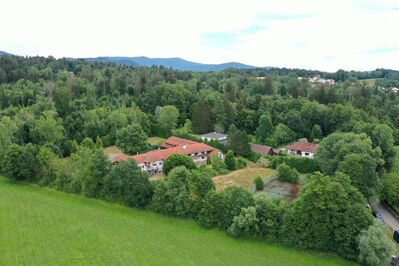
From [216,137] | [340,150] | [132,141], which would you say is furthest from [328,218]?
[216,137]

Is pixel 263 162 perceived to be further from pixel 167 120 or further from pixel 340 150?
pixel 167 120

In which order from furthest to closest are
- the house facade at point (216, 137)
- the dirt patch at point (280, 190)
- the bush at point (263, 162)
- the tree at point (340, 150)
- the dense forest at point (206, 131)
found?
the house facade at point (216, 137) < the bush at point (263, 162) < the tree at point (340, 150) < the dirt patch at point (280, 190) < the dense forest at point (206, 131)

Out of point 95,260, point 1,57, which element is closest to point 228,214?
point 95,260

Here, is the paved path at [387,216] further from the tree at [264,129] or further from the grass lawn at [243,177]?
the tree at [264,129]

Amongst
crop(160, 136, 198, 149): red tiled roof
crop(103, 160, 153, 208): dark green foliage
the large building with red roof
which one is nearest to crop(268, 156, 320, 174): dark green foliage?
the large building with red roof

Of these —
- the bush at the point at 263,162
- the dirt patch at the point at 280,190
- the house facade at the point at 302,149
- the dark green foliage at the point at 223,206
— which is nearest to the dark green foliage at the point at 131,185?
the dark green foliage at the point at 223,206

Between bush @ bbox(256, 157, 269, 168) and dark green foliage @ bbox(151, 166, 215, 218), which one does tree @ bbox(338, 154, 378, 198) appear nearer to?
dark green foliage @ bbox(151, 166, 215, 218)
